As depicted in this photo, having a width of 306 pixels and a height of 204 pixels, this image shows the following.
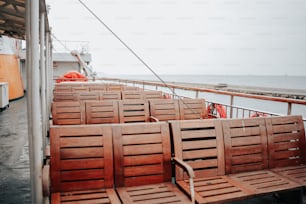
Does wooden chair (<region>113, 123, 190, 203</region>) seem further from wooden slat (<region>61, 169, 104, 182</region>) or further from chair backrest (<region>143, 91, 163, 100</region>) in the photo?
chair backrest (<region>143, 91, 163, 100</region>)

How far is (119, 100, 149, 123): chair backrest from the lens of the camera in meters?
4.37

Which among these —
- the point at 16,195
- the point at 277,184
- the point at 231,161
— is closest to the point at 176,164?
the point at 231,161

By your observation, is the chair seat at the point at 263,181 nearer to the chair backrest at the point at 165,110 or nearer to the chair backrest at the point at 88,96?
the chair backrest at the point at 165,110

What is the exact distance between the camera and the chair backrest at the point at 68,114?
13.4ft

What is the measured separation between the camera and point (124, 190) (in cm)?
240

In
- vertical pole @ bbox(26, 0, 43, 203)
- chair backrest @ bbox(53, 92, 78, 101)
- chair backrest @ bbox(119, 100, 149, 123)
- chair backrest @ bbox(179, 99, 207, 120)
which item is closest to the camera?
vertical pole @ bbox(26, 0, 43, 203)

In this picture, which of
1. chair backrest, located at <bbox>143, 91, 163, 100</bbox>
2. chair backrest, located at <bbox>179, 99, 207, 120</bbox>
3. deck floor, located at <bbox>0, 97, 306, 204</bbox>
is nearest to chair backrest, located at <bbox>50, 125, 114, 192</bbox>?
deck floor, located at <bbox>0, 97, 306, 204</bbox>

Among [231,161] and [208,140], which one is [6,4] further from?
[231,161]

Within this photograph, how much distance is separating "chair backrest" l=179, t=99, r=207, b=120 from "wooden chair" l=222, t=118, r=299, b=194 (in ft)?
5.51

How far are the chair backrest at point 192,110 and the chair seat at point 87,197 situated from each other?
2503mm

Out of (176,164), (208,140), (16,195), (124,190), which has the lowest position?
(16,195)

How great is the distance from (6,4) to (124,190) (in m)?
3.52

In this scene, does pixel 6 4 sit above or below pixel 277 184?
above

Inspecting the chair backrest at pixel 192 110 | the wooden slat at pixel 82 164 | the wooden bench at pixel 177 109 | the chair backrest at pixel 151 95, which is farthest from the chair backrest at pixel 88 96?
the wooden slat at pixel 82 164
